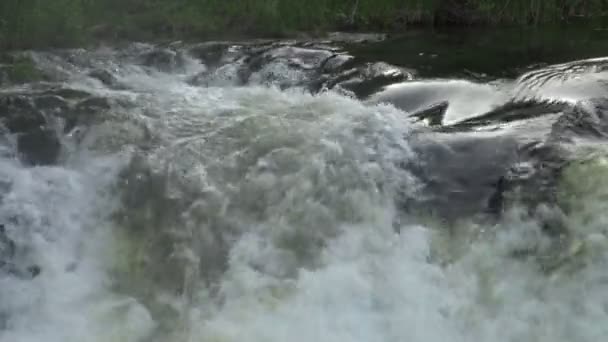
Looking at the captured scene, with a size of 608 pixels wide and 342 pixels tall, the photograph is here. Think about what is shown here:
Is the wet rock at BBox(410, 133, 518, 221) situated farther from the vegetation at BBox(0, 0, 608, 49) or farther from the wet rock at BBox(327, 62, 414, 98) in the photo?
the vegetation at BBox(0, 0, 608, 49)

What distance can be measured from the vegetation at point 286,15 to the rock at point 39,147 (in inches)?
141

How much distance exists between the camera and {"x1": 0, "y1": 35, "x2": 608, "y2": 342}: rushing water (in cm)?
415

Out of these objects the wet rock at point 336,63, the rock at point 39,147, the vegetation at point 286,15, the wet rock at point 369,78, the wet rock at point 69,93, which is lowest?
the rock at point 39,147

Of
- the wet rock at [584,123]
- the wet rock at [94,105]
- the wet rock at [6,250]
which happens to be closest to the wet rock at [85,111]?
the wet rock at [94,105]

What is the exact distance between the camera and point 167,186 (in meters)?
4.82

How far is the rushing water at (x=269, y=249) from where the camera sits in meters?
4.15

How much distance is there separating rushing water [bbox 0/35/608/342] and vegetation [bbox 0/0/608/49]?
4338mm

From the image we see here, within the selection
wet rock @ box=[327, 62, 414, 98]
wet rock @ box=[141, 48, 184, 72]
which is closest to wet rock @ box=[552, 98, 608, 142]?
wet rock @ box=[327, 62, 414, 98]

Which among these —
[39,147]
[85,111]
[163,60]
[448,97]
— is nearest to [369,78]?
[448,97]

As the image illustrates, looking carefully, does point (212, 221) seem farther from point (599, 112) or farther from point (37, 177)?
point (599, 112)

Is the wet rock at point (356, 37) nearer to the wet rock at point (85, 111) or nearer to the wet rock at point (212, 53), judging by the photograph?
the wet rock at point (212, 53)

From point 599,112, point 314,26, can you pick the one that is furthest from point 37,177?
point 314,26

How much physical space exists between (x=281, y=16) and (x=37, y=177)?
5884 millimetres

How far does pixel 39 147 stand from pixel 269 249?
2078 mm
